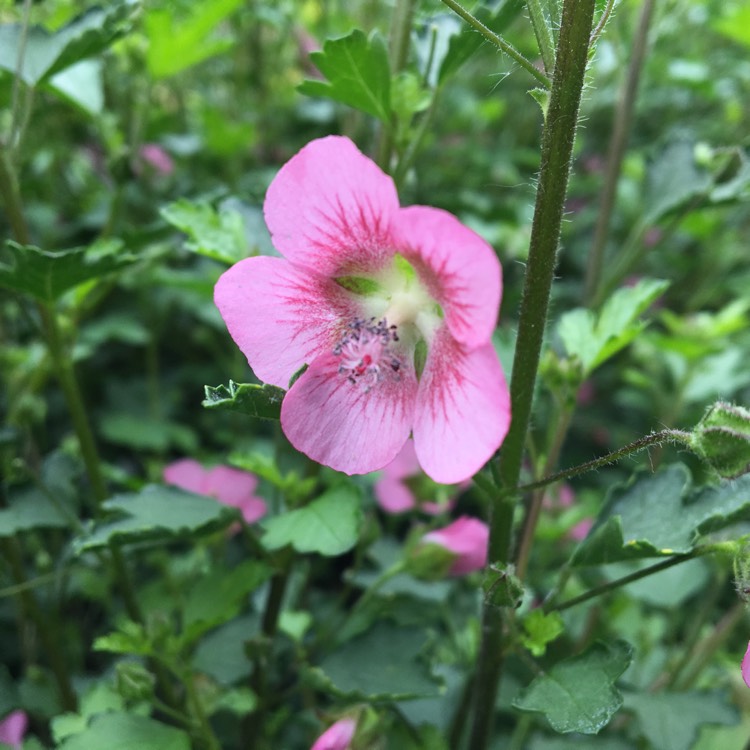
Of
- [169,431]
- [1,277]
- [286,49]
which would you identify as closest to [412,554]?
[1,277]

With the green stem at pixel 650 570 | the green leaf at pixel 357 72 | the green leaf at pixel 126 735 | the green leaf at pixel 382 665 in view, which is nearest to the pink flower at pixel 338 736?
the green leaf at pixel 382 665

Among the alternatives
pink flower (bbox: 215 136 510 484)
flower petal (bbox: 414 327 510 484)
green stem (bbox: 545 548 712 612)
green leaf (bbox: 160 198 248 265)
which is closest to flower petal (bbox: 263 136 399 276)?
pink flower (bbox: 215 136 510 484)

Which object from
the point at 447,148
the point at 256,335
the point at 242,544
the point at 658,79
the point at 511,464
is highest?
the point at 658,79

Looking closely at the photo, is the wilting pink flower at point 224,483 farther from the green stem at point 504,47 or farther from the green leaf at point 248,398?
the green stem at point 504,47

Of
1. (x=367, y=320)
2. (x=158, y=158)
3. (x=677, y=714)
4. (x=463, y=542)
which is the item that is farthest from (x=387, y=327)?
(x=158, y=158)

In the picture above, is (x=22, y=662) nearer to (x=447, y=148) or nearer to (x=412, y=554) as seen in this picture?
(x=412, y=554)

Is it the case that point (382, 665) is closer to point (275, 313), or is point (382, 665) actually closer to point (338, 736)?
point (338, 736)
